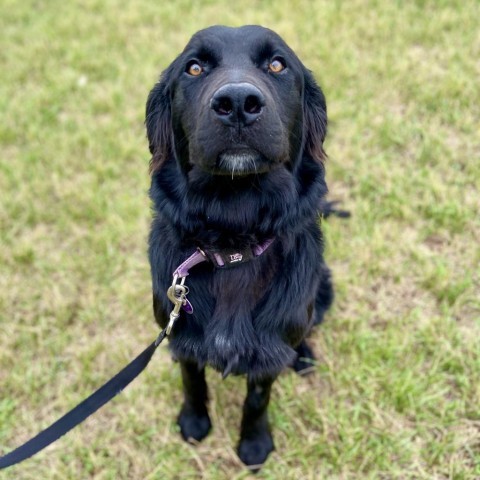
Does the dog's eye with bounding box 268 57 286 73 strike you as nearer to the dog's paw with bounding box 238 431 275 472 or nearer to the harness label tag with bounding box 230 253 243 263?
the harness label tag with bounding box 230 253 243 263

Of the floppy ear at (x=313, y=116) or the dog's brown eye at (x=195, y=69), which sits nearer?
the dog's brown eye at (x=195, y=69)

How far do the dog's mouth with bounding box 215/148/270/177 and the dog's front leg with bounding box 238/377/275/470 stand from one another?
40.2 inches

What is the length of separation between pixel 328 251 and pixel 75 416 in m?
1.76

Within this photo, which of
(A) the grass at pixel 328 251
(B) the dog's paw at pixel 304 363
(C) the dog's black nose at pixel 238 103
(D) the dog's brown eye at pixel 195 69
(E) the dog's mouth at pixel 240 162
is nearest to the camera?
(C) the dog's black nose at pixel 238 103

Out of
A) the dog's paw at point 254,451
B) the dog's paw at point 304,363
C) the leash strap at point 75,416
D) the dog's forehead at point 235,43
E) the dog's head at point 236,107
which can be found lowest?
the dog's paw at point 254,451

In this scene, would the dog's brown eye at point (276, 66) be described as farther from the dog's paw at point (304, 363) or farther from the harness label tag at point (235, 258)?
the dog's paw at point (304, 363)

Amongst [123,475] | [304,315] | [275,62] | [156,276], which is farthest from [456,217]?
[123,475]

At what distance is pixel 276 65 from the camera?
194 centimetres

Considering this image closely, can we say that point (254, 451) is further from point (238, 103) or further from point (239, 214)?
point (238, 103)

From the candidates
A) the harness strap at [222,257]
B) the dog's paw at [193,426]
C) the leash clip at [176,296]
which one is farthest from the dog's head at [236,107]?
the dog's paw at [193,426]

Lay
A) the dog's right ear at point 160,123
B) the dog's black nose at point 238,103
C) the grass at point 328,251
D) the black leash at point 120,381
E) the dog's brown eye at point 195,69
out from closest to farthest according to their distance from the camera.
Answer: the dog's black nose at point 238,103
the black leash at point 120,381
the dog's brown eye at point 195,69
the dog's right ear at point 160,123
the grass at point 328,251

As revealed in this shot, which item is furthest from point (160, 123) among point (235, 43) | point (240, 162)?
point (240, 162)

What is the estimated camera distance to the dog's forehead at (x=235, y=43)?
1880 mm

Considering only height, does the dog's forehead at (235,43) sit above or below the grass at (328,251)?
above
